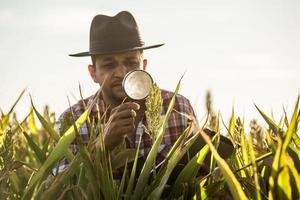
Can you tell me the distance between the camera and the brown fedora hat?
307 centimetres

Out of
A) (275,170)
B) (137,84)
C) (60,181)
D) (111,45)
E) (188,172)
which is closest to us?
(275,170)

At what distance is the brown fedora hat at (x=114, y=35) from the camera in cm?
307

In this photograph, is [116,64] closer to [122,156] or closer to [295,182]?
[122,156]

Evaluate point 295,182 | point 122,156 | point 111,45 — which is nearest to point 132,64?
point 111,45

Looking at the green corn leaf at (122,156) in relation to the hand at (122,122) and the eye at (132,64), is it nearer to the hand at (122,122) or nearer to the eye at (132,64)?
the hand at (122,122)

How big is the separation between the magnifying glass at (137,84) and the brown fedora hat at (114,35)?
1.15 metres

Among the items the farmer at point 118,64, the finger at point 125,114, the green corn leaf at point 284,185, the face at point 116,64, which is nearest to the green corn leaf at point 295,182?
the green corn leaf at point 284,185

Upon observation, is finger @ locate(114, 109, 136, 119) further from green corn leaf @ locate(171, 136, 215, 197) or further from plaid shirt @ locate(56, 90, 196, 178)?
plaid shirt @ locate(56, 90, 196, 178)

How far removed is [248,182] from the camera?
1.26m

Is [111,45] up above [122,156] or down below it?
above

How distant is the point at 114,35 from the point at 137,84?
1407 millimetres

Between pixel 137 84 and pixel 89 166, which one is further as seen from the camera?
pixel 137 84

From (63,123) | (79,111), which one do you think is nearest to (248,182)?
(63,123)

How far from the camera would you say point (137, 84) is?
1.85 m
